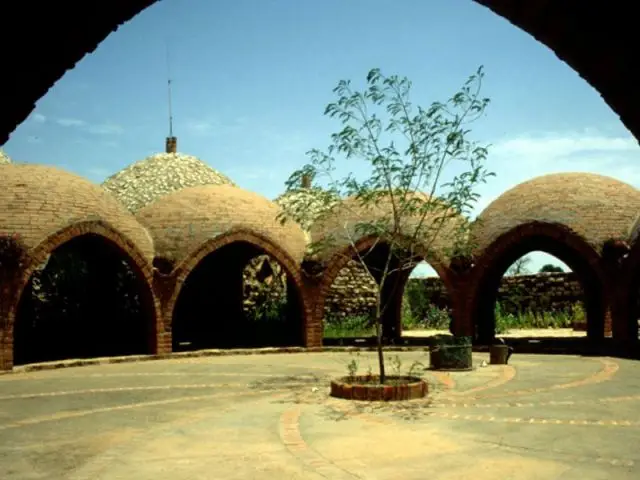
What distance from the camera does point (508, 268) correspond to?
20906 millimetres

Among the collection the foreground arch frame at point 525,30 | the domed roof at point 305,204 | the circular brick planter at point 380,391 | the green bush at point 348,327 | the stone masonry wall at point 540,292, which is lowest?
the circular brick planter at point 380,391

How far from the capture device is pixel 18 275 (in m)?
15.4

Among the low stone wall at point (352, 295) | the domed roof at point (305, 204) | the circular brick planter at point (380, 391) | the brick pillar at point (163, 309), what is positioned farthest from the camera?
the low stone wall at point (352, 295)

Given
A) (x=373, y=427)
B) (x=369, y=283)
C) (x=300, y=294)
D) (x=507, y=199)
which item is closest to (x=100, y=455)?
(x=373, y=427)

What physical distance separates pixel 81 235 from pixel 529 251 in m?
14.1

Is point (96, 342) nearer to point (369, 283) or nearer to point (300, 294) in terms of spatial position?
point (300, 294)

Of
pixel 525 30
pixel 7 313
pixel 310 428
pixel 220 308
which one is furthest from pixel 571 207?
pixel 525 30

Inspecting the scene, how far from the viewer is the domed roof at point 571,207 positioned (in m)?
18.2

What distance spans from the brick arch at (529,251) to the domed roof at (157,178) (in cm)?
1499

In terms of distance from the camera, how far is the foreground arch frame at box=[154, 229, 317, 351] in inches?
722

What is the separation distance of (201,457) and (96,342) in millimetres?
14788

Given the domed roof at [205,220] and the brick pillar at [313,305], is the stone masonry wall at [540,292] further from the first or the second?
the domed roof at [205,220]

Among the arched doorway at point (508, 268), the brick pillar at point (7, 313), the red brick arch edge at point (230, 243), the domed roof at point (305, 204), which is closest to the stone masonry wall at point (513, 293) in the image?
the arched doorway at point (508, 268)

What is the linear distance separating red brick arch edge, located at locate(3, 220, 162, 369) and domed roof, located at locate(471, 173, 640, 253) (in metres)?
9.37
